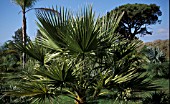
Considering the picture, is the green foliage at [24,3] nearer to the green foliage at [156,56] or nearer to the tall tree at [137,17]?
the green foliage at [156,56]

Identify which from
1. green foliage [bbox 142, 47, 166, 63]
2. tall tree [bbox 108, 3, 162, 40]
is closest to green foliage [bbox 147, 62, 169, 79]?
green foliage [bbox 142, 47, 166, 63]

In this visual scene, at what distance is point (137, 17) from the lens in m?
36.3

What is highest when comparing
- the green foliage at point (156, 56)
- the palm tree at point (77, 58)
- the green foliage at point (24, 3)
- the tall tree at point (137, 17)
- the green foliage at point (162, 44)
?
the tall tree at point (137, 17)

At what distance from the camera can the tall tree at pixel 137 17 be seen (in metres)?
35.1

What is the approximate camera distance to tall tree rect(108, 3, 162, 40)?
35094 millimetres

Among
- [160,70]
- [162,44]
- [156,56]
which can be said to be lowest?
[160,70]

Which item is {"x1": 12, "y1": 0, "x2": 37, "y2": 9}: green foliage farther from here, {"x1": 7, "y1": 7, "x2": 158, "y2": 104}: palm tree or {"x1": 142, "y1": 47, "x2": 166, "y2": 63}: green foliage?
{"x1": 7, "y1": 7, "x2": 158, "y2": 104}: palm tree

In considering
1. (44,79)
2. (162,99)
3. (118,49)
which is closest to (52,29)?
(44,79)

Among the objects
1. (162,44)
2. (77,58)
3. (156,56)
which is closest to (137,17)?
(162,44)

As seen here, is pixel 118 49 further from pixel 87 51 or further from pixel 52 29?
pixel 52 29

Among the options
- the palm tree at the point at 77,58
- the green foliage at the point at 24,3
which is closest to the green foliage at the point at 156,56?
the green foliage at the point at 24,3

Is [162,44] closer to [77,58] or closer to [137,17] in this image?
[137,17]

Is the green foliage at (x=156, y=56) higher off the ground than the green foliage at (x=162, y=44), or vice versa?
the green foliage at (x=162, y=44)

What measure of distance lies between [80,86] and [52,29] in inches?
43.3
